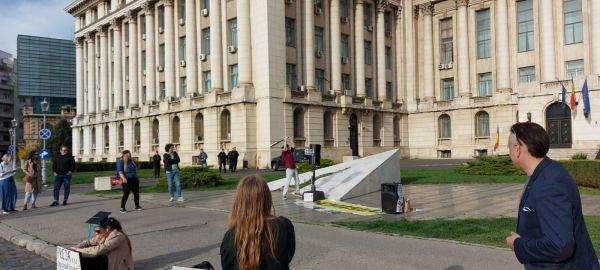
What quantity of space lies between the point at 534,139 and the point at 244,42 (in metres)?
37.9

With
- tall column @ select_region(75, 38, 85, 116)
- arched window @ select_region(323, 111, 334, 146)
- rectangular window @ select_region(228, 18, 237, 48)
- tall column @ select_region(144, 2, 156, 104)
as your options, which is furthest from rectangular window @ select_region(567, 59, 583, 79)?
tall column @ select_region(75, 38, 85, 116)

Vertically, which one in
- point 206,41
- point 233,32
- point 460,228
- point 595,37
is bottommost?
point 460,228

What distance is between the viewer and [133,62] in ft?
180

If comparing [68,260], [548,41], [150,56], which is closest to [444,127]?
[548,41]

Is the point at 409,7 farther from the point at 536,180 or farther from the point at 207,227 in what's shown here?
the point at 536,180

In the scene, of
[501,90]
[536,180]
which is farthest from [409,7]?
[536,180]

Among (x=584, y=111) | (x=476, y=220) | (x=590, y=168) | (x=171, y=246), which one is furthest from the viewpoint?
(x=584, y=111)

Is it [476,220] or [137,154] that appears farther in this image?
[137,154]

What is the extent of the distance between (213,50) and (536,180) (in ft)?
134

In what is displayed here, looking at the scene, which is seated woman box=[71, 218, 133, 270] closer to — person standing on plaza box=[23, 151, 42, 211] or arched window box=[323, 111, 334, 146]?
person standing on plaza box=[23, 151, 42, 211]

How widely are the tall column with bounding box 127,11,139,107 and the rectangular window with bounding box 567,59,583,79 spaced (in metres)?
41.2

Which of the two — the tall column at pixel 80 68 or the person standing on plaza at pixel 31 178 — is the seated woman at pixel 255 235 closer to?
the person standing on plaza at pixel 31 178

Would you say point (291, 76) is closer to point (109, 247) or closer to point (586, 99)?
point (586, 99)

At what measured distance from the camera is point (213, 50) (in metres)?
42.4
